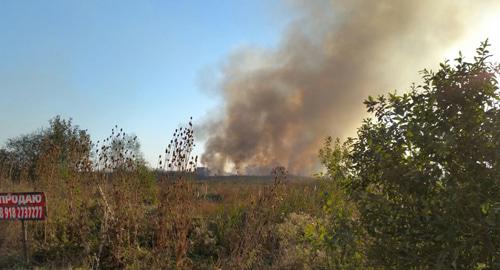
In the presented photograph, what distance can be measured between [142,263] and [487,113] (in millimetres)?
5387

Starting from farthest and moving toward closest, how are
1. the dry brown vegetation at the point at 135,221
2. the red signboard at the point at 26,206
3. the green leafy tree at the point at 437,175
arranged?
the red signboard at the point at 26,206
the dry brown vegetation at the point at 135,221
the green leafy tree at the point at 437,175

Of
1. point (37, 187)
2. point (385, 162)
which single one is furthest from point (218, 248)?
point (385, 162)

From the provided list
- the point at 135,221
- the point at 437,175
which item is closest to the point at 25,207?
the point at 135,221

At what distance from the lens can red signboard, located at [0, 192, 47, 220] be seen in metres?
8.36

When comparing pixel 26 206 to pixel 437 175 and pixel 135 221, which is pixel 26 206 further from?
pixel 437 175

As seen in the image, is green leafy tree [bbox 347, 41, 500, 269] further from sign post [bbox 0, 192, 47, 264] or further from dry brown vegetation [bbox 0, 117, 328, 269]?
sign post [bbox 0, 192, 47, 264]

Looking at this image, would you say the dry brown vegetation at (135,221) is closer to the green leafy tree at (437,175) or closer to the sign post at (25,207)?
the sign post at (25,207)

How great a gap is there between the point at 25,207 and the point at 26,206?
2 cm

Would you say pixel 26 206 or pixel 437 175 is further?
pixel 26 206

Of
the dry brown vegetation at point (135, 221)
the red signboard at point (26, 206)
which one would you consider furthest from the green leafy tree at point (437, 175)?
the red signboard at point (26, 206)

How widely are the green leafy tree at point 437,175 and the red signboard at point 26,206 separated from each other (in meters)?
6.23

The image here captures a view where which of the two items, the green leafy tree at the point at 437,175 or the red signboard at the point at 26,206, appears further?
the red signboard at the point at 26,206

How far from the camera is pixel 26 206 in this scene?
841cm

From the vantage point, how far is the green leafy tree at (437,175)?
318 centimetres
